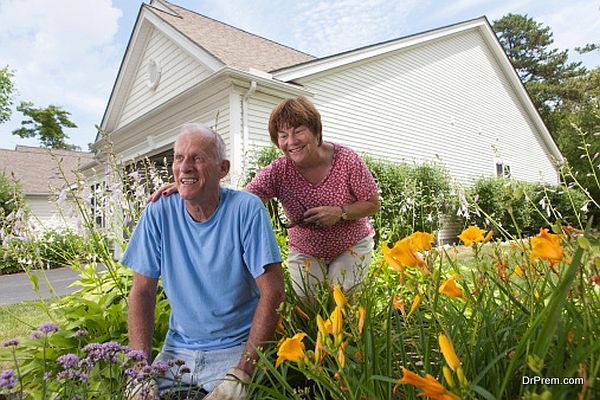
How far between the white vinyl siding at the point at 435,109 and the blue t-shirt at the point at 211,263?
875cm

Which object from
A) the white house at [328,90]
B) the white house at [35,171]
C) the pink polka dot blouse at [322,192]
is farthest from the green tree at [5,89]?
the pink polka dot blouse at [322,192]

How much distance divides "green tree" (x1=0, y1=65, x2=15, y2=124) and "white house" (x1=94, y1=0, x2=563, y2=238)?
22.0m

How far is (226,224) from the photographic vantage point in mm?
1897

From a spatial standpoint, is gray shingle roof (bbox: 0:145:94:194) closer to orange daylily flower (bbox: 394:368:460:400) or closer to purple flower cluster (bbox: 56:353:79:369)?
purple flower cluster (bbox: 56:353:79:369)

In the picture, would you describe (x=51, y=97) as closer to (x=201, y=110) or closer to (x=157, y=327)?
(x=201, y=110)

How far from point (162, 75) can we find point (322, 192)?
11.3 metres

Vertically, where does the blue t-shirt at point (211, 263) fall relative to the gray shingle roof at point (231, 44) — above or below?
below

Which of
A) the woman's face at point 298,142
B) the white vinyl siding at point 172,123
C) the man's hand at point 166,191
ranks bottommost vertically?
the man's hand at point 166,191

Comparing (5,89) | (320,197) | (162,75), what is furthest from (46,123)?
(320,197)

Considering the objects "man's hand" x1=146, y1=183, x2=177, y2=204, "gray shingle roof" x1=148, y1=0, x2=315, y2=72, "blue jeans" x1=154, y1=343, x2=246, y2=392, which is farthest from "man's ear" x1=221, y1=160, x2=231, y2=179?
"gray shingle roof" x1=148, y1=0, x2=315, y2=72

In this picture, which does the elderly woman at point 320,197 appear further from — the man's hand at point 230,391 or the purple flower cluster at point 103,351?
the purple flower cluster at point 103,351

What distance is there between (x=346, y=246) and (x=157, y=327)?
1278mm

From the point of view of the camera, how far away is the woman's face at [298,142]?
2.40 meters

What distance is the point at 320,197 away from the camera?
2.61 metres
